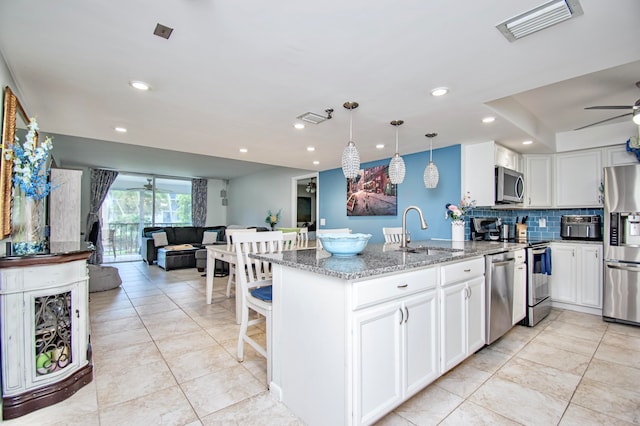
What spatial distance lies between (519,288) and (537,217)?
188 cm

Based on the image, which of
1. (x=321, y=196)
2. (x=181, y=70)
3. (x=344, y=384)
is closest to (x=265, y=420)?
(x=344, y=384)

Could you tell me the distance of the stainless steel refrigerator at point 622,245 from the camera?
3.29m

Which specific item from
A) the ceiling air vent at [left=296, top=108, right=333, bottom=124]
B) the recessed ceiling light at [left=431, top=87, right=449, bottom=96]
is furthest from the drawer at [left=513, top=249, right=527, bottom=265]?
the ceiling air vent at [left=296, top=108, right=333, bottom=124]

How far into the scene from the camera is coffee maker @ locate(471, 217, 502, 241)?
3.89m

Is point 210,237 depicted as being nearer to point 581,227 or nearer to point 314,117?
point 314,117

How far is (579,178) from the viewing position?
407 cm

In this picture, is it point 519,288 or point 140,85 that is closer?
point 140,85

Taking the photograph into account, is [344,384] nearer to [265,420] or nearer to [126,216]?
[265,420]

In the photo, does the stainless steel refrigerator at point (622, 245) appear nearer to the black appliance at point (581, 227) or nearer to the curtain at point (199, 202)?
the black appliance at point (581, 227)

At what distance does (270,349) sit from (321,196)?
4.43 m

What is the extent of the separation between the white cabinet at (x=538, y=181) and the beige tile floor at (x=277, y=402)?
1.67 m

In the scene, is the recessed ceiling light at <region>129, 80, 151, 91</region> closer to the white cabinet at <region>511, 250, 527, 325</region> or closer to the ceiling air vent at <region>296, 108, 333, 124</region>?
the ceiling air vent at <region>296, 108, 333, 124</region>

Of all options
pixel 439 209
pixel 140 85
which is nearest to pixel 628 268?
pixel 439 209

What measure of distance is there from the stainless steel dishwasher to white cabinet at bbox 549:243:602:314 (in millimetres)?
1599
